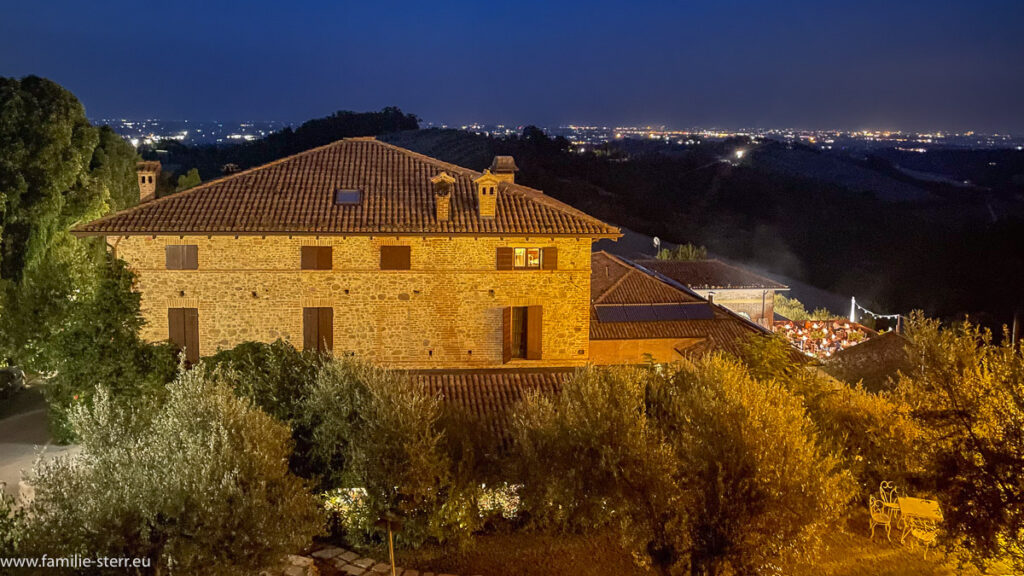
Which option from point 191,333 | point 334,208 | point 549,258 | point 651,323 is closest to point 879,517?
point 549,258

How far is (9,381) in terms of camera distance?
818 inches

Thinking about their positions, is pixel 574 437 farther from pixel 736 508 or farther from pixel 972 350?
pixel 972 350

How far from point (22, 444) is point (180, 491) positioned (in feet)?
36.6

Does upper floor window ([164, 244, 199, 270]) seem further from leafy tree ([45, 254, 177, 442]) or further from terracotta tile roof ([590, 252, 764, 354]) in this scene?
terracotta tile roof ([590, 252, 764, 354])

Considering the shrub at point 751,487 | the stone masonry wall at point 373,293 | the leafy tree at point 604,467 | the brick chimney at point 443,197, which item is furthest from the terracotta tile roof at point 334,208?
the shrub at point 751,487

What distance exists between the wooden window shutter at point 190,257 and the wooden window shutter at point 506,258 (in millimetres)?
7410

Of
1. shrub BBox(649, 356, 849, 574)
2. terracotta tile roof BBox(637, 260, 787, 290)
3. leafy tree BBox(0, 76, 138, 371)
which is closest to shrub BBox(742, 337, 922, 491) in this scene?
shrub BBox(649, 356, 849, 574)

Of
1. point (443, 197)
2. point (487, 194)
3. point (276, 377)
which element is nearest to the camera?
point (276, 377)

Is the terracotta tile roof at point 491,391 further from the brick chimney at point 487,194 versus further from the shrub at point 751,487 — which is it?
the brick chimney at point 487,194

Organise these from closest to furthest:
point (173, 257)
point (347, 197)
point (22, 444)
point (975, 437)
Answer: point (975, 437)
point (22, 444)
point (173, 257)
point (347, 197)

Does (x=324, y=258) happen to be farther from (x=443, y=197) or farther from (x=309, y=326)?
(x=443, y=197)

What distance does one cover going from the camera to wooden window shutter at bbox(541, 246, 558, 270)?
19453mm

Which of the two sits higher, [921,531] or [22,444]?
[921,531]

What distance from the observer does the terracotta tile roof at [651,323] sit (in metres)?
21.8
